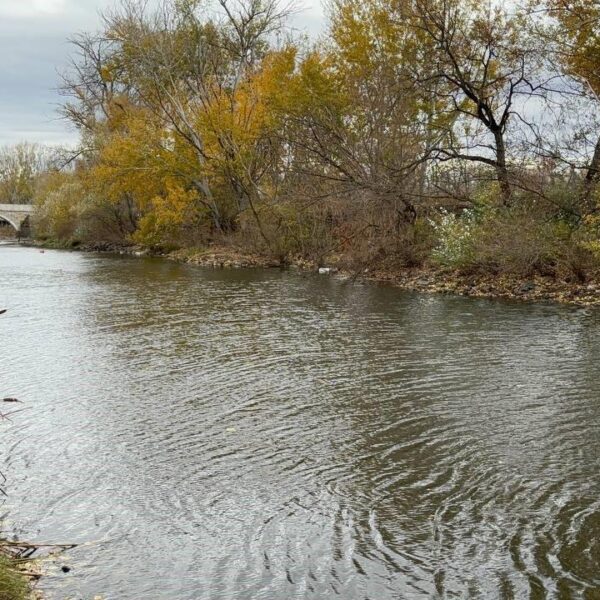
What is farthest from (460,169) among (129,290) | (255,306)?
(129,290)

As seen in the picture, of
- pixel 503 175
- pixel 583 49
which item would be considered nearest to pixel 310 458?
pixel 503 175

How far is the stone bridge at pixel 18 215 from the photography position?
6923cm

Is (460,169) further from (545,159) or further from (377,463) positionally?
(377,463)

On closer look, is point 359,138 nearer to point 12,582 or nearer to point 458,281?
point 458,281

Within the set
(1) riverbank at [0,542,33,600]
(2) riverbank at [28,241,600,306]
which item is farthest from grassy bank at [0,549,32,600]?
(2) riverbank at [28,241,600,306]

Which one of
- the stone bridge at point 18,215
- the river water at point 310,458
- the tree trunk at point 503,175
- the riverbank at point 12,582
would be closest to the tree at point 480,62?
the tree trunk at point 503,175

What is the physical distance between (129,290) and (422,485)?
1785cm

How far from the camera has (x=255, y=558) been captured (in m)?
5.33

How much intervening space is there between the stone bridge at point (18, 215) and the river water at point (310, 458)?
5887cm

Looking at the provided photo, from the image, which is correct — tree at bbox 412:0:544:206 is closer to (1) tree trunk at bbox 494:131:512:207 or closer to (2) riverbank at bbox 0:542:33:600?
(1) tree trunk at bbox 494:131:512:207

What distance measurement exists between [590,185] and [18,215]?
61553 millimetres

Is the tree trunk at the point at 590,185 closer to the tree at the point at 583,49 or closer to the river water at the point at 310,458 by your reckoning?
the tree at the point at 583,49

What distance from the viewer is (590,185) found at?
19672 millimetres

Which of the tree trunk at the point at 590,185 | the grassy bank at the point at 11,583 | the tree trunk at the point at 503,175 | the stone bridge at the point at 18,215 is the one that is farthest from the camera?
the stone bridge at the point at 18,215
